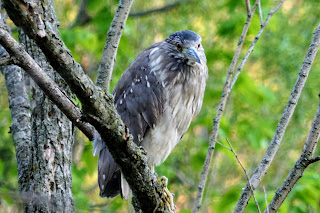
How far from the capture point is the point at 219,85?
7.52 meters

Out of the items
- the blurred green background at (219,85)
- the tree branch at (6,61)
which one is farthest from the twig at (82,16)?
the tree branch at (6,61)

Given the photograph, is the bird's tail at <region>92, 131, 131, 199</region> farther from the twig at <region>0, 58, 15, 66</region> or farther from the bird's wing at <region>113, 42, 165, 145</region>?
the twig at <region>0, 58, 15, 66</region>

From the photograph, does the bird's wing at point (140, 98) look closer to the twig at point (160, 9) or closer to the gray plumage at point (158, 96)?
the gray plumage at point (158, 96)

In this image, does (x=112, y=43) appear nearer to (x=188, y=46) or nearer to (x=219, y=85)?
(x=188, y=46)

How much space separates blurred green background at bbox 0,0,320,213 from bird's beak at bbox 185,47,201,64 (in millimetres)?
1947

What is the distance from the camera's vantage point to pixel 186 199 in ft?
25.7

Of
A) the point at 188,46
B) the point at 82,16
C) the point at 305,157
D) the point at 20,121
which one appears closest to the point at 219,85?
the point at 82,16

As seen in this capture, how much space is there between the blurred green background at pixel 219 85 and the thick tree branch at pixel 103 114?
3.03 metres

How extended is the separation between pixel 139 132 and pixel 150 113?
183mm

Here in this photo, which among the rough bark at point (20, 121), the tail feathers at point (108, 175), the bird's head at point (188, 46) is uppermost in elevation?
the bird's head at point (188, 46)

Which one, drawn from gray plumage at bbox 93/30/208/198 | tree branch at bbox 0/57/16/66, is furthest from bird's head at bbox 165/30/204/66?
tree branch at bbox 0/57/16/66

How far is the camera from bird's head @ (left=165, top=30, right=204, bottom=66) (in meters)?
3.89

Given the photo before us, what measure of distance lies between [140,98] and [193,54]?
0.59 meters

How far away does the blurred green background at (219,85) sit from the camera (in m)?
6.35
